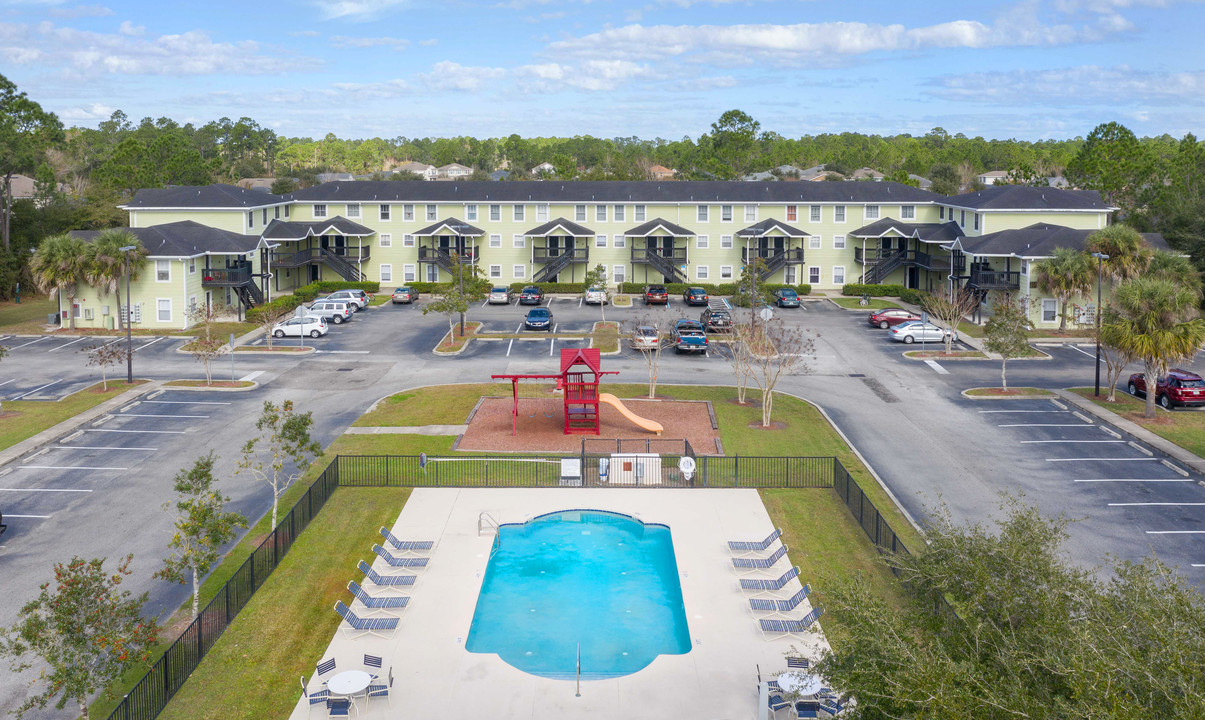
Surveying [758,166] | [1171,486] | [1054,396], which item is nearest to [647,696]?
[1171,486]

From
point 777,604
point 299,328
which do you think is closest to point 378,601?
point 777,604

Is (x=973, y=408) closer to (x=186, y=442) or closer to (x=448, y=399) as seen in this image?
(x=448, y=399)

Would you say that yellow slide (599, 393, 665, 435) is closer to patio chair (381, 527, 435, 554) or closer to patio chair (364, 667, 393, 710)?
patio chair (381, 527, 435, 554)

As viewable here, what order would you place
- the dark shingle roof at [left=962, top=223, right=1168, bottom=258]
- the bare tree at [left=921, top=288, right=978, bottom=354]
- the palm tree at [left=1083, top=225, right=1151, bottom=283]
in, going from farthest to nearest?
the dark shingle roof at [left=962, top=223, right=1168, bottom=258] → the palm tree at [left=1083, top=225, right=1151, bottom=283] → the bare tree at [left=921, top=288, right=978, bottom=354]

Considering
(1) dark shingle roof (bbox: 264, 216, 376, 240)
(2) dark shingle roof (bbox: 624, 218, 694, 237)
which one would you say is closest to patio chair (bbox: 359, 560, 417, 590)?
(1) dark shingle roof (bbox: 264, 216, 376, 240)

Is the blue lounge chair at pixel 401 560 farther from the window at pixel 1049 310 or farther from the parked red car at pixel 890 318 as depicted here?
the window at pixel 1049 310

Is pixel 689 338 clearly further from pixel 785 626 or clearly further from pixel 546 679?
pixel 546 679

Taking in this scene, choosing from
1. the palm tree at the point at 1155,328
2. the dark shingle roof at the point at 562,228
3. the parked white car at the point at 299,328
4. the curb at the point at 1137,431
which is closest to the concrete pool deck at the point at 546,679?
the curb at the point at 1137,431
